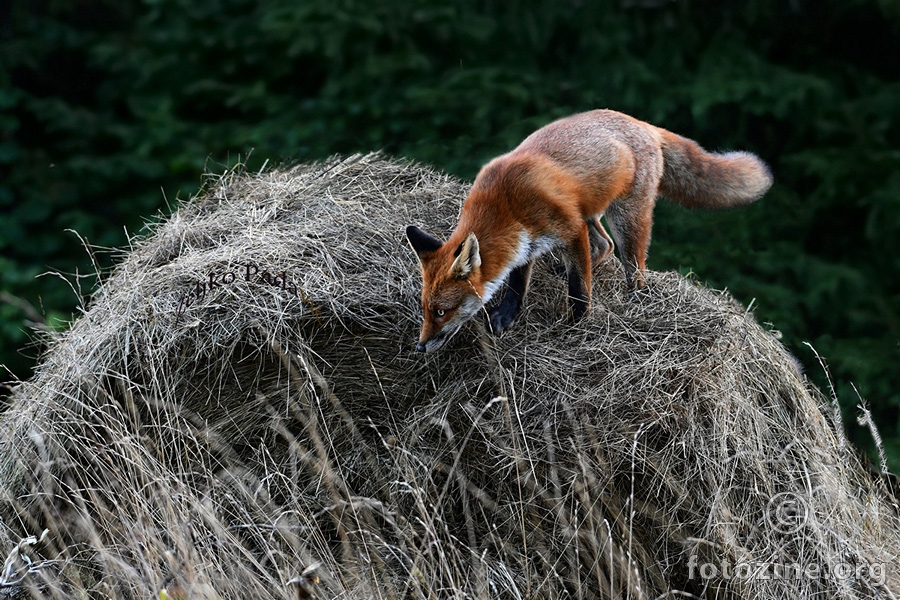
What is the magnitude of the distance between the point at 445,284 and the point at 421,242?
→ 232mm

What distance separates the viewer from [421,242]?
3.72 meters

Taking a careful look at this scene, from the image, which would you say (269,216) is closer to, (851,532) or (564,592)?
(564,592)

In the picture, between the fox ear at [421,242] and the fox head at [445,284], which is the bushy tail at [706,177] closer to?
the fox head at [445,284]

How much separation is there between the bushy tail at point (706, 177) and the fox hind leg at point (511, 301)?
125 centimetres

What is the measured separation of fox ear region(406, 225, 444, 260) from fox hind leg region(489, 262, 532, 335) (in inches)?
18.3

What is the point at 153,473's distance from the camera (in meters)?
3.18

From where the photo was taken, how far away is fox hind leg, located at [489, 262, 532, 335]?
153 inches

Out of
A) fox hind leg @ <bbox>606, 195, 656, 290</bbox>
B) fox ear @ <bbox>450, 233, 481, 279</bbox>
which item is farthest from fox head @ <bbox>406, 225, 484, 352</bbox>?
fox hind leg @ <bbox>606, 195, 656, 290</bbox>

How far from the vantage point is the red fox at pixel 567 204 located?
3.73 metres

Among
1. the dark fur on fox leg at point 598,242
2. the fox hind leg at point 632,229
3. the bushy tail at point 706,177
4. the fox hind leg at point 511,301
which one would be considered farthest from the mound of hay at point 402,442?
the bushy tail at point 706,177

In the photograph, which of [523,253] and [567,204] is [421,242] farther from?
[567,204]

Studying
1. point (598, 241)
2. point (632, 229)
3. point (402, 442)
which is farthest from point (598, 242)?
point (402, 442)

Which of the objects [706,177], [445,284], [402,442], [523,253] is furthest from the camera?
[706,177]

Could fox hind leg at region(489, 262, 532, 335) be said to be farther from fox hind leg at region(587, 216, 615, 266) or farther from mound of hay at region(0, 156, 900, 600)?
fox hind leg at region(587, 216, 615, 266)
